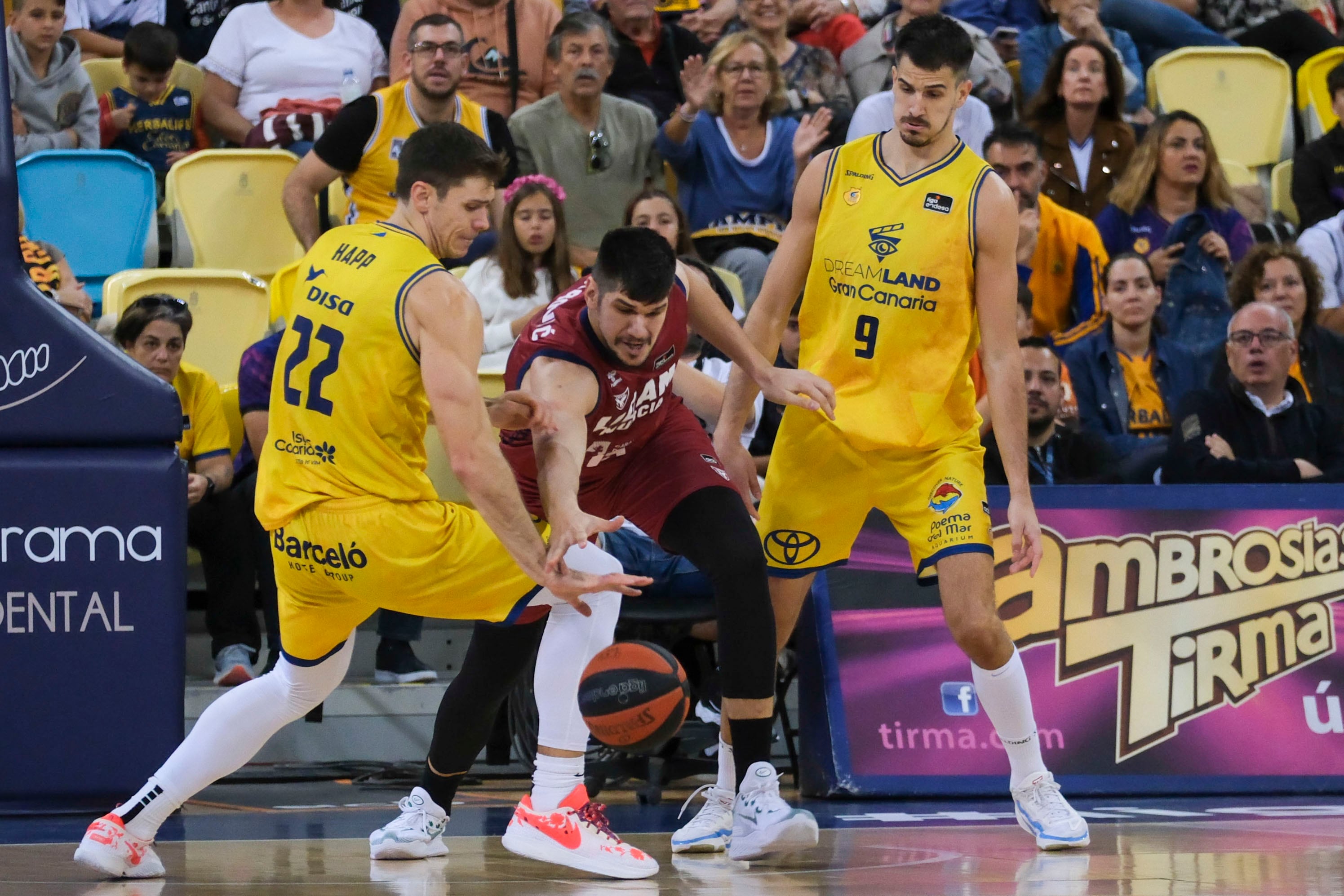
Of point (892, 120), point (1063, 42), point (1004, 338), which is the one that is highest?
point (1004, 338)

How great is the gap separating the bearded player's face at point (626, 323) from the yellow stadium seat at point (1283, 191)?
705 centimetres

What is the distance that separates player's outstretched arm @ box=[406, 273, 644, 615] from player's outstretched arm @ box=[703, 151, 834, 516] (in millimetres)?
1176

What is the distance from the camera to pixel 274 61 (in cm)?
917

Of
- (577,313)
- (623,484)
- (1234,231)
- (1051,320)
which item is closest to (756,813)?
(623,484)

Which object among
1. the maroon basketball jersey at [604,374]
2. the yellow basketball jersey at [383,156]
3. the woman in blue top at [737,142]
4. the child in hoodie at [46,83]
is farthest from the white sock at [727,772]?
the child in hoodie at [46,83]

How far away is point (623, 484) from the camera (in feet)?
16.3

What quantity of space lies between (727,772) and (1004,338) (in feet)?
5.21

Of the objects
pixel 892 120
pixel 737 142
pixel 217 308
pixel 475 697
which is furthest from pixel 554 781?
pixel 892 120

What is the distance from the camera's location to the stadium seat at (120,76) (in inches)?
360

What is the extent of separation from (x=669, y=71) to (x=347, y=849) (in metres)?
5.90

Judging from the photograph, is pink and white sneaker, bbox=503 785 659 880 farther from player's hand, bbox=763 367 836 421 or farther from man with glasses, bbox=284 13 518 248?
man with glasses, bbox=284 13 518 248

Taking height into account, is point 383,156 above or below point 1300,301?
above

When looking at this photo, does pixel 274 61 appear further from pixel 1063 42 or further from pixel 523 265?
pixel 1063 42

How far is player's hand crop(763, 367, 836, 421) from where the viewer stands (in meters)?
4.83
